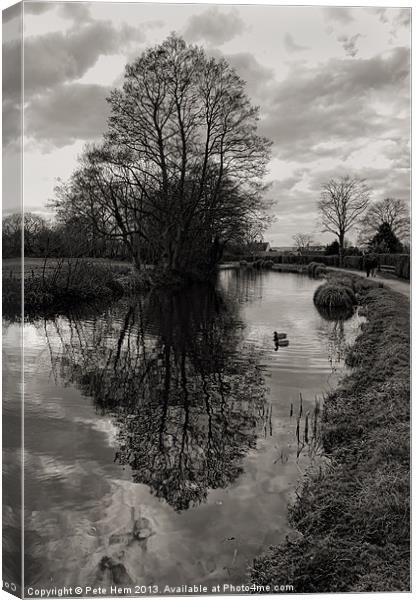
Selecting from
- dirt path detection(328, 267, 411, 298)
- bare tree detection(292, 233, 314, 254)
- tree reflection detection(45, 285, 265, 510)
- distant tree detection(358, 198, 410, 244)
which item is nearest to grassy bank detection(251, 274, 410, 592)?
dirt path detection(328, 267, 411, 298)

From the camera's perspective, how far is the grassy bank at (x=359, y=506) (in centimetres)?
298

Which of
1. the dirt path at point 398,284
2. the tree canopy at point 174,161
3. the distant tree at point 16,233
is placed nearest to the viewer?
the distant tree at point 16,233

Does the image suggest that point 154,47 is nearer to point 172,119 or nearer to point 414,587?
point 172,119

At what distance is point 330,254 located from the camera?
191 inches

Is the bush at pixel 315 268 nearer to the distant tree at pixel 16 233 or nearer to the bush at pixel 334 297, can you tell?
the bush at pixel 334 297

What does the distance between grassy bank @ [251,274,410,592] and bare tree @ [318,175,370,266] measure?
3.18ft

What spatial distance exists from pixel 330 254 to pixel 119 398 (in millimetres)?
3277

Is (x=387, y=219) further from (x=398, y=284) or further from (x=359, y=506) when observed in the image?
(x=359, y=506)

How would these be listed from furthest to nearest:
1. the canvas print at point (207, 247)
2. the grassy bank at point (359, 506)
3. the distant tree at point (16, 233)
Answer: the distant tree at point (16, 233) → the canvas print at point (207, 247) → the grassy bank at point (359, 506)

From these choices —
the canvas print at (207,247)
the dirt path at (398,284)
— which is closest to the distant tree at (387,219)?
the canvas print at (207,247)

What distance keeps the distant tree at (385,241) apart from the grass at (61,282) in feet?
8.62

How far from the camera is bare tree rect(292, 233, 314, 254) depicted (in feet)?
15.1

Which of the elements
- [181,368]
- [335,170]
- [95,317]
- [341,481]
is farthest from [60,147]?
[95,317]

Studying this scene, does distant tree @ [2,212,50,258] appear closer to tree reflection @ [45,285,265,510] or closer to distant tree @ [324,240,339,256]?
tree reflection @ [45,285,265,510]
